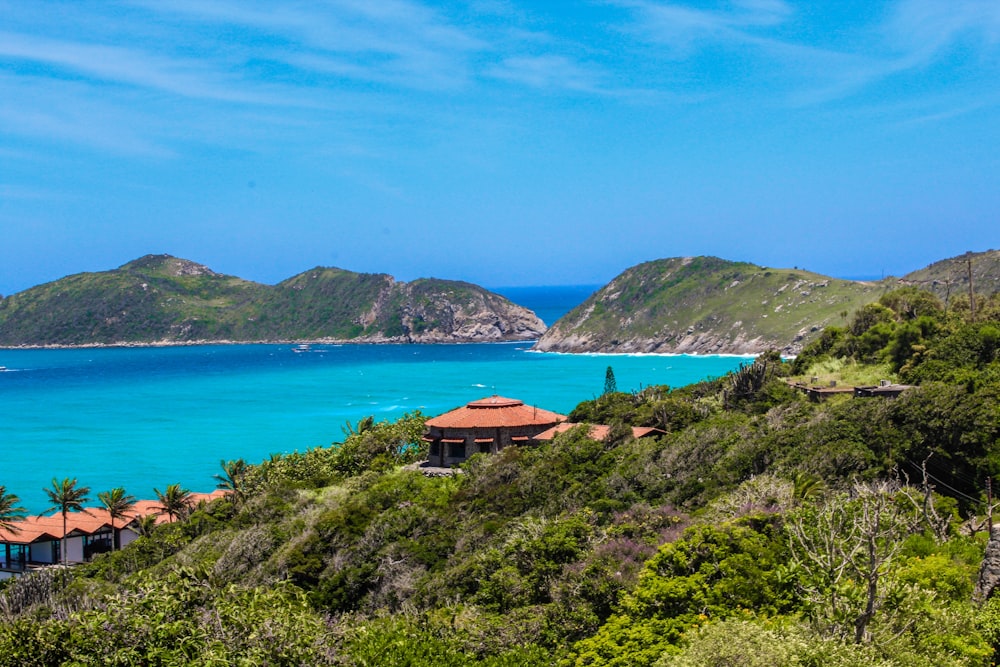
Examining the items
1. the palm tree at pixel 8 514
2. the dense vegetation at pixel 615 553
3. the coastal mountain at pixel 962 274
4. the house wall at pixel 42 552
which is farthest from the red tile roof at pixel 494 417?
the coastal mountain at pixel 962 274

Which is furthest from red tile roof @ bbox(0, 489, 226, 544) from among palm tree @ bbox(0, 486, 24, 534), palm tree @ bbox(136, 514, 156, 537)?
palm tree @ bbox(136, 514, 156, 537)

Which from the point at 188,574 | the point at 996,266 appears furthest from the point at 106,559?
the point at 996,266

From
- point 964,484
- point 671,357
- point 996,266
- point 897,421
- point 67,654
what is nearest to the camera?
point 67,654

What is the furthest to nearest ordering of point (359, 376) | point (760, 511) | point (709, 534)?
point (359, 376), point (760, 511), point (709, 534)

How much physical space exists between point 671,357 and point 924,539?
141476 millimetres

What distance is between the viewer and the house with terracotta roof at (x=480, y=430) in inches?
1703

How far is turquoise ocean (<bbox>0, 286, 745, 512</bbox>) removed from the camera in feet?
229

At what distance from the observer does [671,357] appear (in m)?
159

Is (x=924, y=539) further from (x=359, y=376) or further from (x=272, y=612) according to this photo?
(x=359, y=376)

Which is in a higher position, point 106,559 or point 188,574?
point 188,574

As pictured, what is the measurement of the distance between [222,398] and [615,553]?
9775cm

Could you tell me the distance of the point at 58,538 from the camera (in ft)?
130

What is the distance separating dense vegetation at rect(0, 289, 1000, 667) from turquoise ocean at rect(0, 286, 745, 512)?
2970cm

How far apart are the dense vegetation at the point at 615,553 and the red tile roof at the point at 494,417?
114 inches
